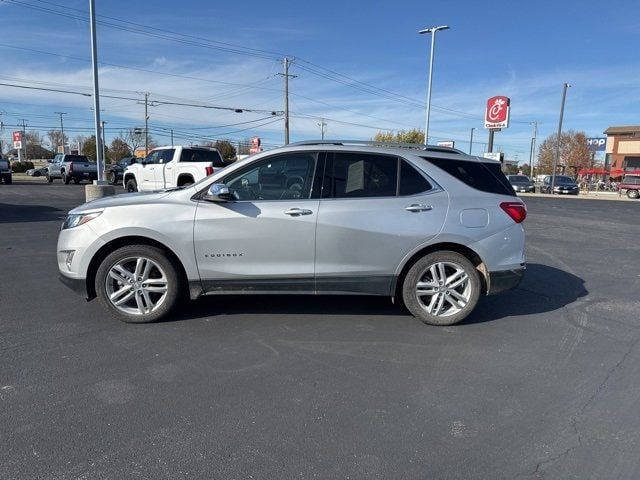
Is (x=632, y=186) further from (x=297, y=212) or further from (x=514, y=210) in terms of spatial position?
(x=297, y=212)

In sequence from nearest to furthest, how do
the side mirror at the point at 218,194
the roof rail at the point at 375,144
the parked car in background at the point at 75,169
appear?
1. the side mirror at the point at 218,194
2. the roof rail at the point at 375,144
3. the parked car in background at the point at 75,169

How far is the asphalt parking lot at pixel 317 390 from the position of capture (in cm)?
264

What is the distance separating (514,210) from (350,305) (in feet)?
6.64

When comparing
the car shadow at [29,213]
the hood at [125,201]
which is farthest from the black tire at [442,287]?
the car shadow at [29,213]

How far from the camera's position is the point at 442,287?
4707mm

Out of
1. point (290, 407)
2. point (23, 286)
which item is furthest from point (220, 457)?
point (23, 286)

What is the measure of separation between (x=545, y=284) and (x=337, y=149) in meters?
3.85

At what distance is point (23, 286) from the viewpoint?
5988mm

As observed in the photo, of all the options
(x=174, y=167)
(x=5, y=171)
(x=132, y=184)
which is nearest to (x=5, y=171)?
(x=5, y=171)

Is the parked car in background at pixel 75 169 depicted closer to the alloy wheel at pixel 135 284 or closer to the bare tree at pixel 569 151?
the alloy wheel at pixel 135 284

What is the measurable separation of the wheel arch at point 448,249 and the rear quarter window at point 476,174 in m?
0.64

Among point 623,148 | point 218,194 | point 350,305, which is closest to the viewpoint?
point 218,194

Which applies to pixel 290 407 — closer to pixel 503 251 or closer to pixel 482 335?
pixel 482 335

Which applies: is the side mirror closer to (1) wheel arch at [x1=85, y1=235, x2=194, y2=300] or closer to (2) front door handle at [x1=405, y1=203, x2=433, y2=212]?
(1) wheel arch at [x1=85, y1=235, x2=194, y2=300]
